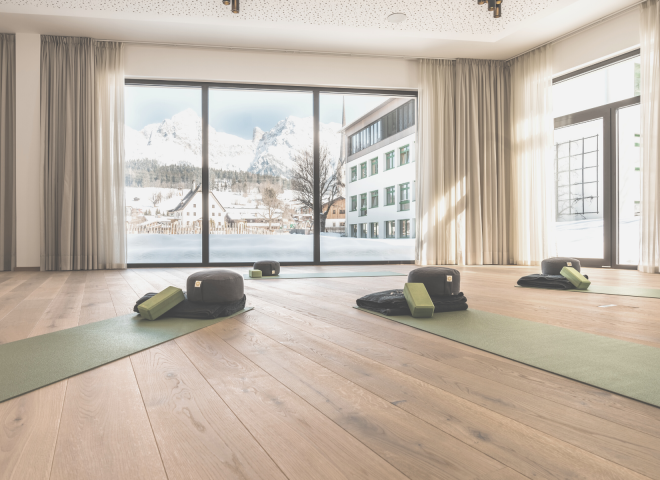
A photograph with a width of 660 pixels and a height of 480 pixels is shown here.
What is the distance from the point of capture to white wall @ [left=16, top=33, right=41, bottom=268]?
502cm

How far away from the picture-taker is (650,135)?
4379 millimetres

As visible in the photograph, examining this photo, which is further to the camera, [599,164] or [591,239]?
[591,239]

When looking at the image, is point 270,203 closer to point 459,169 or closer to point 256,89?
point 256,89

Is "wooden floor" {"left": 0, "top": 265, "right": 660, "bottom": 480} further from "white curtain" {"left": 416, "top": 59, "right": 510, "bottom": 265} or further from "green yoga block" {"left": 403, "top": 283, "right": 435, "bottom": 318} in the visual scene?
"white curtain" {"left": 416, "top": 59, "right": 510, "bottom": 265}

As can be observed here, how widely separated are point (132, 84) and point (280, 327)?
4.64 meters

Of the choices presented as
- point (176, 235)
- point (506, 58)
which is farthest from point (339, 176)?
point (506, 58)

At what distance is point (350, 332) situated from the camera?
1828 mm

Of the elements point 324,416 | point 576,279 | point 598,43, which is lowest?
point 324,416

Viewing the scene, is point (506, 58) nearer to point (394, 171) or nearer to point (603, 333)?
point (394, 171)

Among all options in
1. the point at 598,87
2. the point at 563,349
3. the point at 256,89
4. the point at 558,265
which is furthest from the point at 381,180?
the point at 563,349

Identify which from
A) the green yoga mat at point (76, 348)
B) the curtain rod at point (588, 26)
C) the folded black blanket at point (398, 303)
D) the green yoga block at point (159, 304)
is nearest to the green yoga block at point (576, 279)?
the folded black blanket at point (398, 303)

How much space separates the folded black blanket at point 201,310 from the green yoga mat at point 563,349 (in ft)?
2.41

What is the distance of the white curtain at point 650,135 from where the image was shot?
4.32 m

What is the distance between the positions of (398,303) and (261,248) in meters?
3.84
